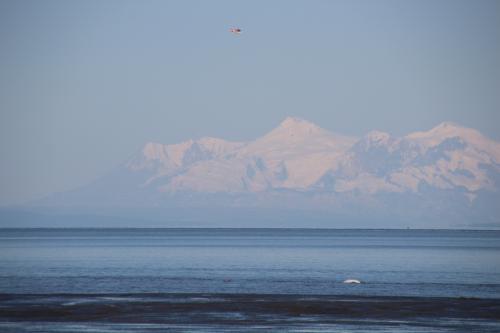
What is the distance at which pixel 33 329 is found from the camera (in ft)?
153

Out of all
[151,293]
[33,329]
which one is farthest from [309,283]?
[33,329]

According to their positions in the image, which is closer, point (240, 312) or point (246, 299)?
point (240, 312)

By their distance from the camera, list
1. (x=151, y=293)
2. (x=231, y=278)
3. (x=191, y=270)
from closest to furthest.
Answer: (x=151, y=293) → (x=231, y=278) → (x=191, y=270)

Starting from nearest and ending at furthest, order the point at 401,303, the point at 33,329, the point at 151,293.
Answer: the point at 33,329 < the point at 401,303 < the point at 151,293

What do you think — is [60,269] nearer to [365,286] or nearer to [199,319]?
[365,286]

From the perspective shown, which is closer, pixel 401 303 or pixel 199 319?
pixel 199 319

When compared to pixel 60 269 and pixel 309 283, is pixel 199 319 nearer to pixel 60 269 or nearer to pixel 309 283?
pixel 309 283

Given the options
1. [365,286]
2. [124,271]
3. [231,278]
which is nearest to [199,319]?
[365,286]

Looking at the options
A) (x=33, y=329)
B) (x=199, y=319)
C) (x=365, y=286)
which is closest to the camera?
(x=33, y=329)

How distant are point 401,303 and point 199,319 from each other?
47.3 ft

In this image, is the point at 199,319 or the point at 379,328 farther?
the point at 199,319

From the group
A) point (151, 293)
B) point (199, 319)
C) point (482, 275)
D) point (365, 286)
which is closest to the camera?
point (199, 319)

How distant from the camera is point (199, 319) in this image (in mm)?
50625

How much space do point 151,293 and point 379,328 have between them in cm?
2195
